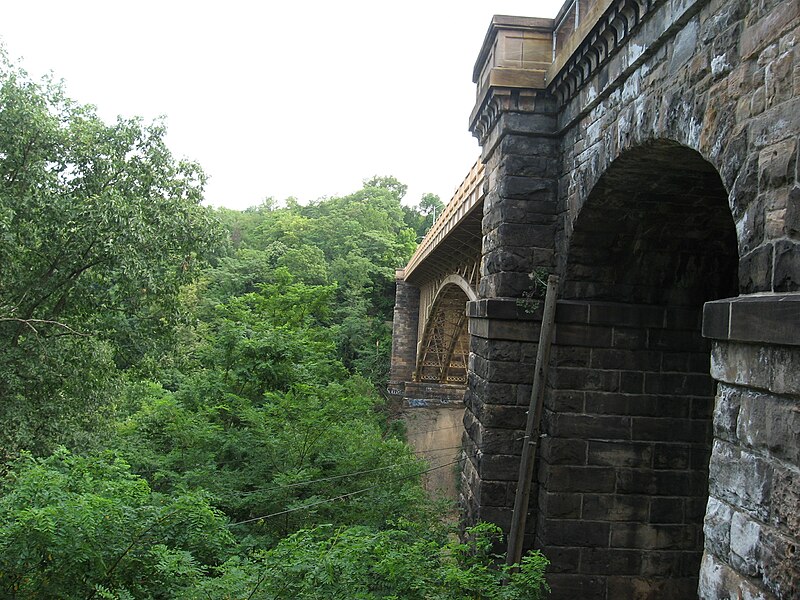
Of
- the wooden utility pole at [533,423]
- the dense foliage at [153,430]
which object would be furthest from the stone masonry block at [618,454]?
the dense foliage at [153,430]

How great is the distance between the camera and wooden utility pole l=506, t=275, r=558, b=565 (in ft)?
20.0

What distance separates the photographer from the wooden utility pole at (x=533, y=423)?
608 cm

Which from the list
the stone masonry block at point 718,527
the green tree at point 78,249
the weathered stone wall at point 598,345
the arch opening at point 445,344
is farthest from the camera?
the arch opening at point 445,344

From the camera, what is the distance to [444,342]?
2641cm

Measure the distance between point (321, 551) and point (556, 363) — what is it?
2.76 metres

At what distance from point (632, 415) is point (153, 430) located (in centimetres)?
920

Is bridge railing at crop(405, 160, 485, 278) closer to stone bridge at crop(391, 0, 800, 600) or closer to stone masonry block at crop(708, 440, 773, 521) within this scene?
stone bridge at crop(391, 0, 800, 600)

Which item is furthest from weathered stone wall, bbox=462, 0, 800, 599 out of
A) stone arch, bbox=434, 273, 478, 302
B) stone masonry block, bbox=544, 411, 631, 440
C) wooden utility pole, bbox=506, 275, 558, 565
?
stone arch, bbox=434, 273, 478, 302

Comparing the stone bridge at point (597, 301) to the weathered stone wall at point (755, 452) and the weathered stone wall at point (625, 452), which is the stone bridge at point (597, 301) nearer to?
the weathered stone wall at point (625, 452)

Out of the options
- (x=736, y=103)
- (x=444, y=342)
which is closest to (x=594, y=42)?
(x=736, y=103)

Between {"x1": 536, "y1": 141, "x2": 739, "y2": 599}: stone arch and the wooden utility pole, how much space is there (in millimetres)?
368

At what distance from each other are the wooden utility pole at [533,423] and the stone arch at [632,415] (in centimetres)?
37

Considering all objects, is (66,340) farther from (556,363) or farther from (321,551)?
(556,363)

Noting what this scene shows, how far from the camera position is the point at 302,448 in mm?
10539
